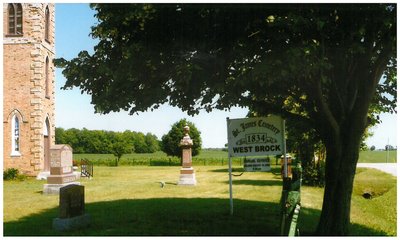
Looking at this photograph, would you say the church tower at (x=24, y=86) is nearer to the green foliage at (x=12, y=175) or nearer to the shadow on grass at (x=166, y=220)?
the green foliage at (x=12, y=175)

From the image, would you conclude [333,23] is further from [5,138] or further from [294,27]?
[5,138]

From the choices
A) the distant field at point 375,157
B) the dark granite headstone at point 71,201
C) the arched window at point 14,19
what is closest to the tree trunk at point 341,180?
the dark granite headstone at point 71,201

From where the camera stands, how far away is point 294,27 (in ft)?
24.7

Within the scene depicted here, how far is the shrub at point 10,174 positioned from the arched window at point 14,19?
798 centimetres

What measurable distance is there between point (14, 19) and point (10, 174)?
9.03 metres

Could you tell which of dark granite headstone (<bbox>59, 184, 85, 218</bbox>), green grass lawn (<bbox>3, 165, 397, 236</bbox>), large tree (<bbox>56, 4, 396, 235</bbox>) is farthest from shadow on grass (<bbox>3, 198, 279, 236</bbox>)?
large tree (<bbox>56, 4, 396, 235</bbox>)

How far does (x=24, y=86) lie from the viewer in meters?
25.2

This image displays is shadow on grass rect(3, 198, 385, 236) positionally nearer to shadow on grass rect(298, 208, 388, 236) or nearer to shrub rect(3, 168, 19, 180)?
shadow on grass rect(298, 208, 388, 236)

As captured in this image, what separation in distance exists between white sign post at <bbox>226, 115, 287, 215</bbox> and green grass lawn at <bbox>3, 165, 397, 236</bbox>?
1.97 meters

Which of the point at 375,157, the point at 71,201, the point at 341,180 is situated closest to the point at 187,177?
the point at 71,201

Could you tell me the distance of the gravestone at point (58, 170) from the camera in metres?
18.6

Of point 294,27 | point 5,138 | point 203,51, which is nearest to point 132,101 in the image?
point 203,51

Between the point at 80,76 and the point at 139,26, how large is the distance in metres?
1.86

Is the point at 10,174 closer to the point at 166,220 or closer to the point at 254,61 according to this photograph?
the point at 166,220
